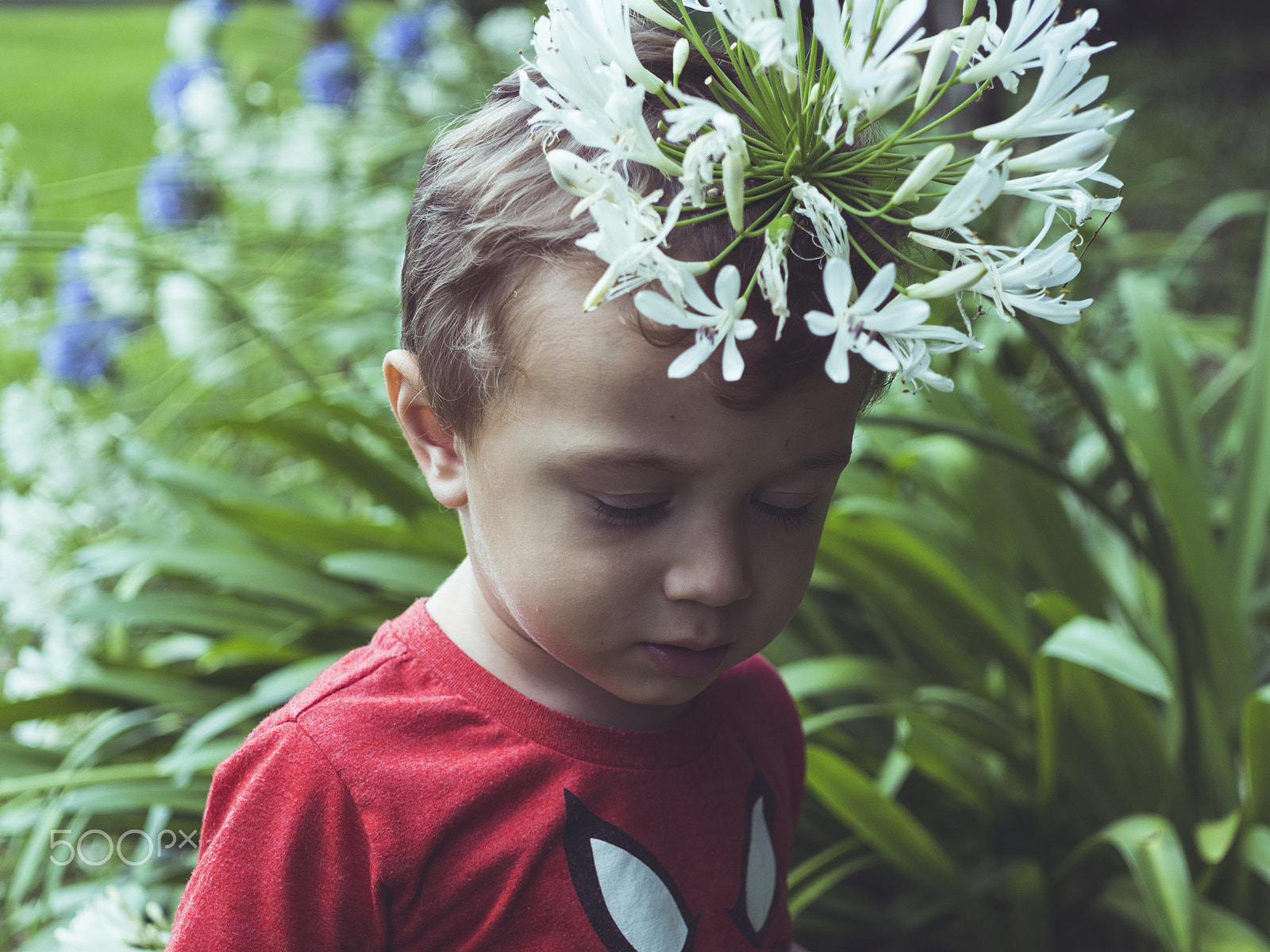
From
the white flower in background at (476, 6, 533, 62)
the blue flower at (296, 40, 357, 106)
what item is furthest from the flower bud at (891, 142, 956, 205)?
the white flower in background at (476, 6, 533, 62)

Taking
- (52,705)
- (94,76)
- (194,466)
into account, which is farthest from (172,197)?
(94,76)

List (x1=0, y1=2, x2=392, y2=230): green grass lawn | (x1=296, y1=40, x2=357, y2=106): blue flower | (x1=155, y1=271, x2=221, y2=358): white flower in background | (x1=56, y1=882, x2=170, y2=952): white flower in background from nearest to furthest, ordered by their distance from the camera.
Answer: (x1=56, y1=882, x2=170, y2=952): white flower in background → (x1=155, y1=271, x2=221, y2=358): white flower in background → (x1=296, y1=40, x2=357, y2=106): blue flower → (x1=0, y1=2, x2=392, y2=230): green grass lawn

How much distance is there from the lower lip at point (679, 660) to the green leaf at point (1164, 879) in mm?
817

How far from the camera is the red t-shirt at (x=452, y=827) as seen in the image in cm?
82

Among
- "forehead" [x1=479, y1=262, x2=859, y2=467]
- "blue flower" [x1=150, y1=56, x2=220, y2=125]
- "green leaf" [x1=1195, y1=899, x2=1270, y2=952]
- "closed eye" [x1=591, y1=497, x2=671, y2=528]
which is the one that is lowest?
"green leaf" [x1=1195, y1=899, x2=1270, y2=952]

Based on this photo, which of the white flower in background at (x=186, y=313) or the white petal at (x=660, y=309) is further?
the white flower in background at (x=186, y=313)

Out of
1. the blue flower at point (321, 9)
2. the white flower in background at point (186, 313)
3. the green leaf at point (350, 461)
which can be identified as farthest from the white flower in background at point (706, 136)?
the blue flower at point (321, 9)

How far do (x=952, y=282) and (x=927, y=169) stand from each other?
0.22 ft

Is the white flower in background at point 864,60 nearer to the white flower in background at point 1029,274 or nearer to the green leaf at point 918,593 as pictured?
the white flower in background at point 1029,274

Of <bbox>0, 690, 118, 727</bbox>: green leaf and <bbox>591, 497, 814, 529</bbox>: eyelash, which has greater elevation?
<bbox>591, 497, 814, 529</bbox>: eyelash

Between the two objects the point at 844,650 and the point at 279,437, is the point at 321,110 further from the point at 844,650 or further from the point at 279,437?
the point at 844,650

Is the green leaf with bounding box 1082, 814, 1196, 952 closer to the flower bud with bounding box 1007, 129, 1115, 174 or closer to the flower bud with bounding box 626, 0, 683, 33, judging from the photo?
the flower bud with bounding box 1007, 129, 1115, 174

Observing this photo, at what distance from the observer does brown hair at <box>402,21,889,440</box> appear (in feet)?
2.39

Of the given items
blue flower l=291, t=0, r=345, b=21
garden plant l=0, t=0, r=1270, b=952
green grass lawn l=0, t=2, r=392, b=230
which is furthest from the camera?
green grass lawn l=0, t=2, r=392, b=230
